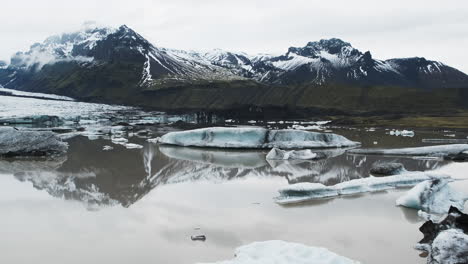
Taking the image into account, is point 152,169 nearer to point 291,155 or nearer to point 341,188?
point 291,155

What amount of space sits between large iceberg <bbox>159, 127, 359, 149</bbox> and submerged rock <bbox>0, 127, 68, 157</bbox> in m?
8.86

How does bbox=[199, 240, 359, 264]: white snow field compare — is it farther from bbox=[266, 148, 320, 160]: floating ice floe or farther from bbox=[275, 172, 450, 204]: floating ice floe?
bbox=[266, 148, 320, 160]: floating ice floe

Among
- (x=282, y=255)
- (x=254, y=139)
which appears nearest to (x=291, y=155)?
(x=254, y=139)

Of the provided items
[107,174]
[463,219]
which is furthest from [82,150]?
[463,219]

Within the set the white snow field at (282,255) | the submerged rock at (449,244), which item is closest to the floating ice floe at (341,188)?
the white snow field at (282,255)

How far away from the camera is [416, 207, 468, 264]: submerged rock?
866 cm

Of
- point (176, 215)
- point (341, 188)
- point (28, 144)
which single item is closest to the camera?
point (176, 215)

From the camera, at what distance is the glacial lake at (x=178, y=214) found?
33.2 ft

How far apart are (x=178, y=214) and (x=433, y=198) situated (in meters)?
8.12

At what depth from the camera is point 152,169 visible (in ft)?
73.8

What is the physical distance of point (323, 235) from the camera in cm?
1142

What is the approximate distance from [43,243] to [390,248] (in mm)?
8073

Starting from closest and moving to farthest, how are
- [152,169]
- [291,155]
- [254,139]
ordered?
[152,169] → [291,155] → [254,139]

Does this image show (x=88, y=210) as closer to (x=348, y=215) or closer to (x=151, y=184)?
(x=151, y=184)
